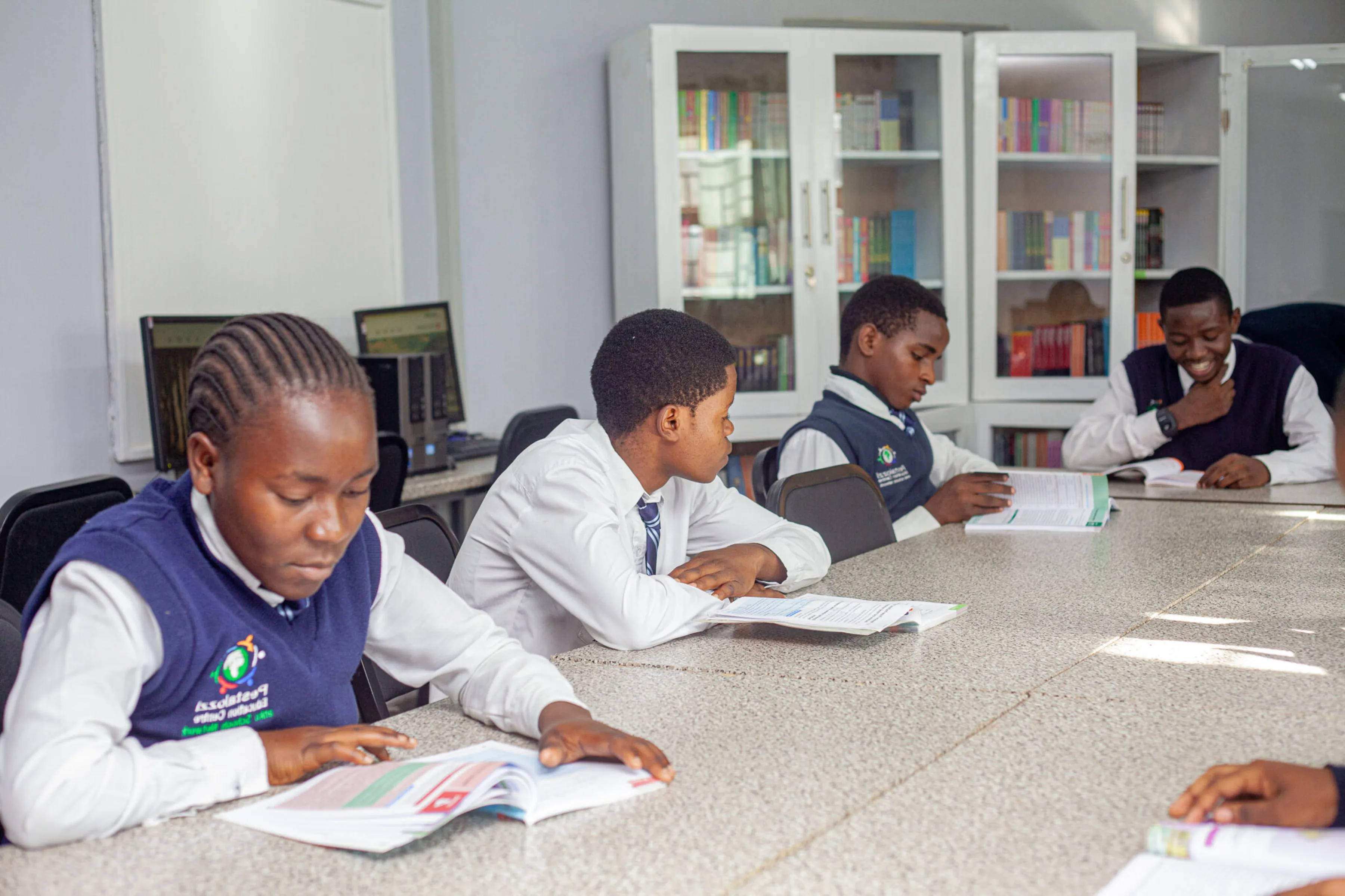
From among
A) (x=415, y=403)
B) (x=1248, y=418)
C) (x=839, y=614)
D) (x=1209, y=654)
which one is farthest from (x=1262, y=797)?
(x=415, y=403)

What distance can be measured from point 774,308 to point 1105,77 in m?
1.48

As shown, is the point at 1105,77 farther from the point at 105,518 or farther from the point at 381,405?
the point at 105,518

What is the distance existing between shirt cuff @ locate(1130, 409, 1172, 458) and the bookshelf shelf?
4.59 feet

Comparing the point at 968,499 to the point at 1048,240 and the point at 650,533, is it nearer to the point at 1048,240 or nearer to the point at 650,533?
the point at 650,533

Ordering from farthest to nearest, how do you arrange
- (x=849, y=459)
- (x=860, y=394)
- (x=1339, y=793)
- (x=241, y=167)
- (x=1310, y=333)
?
(x=1310, y=333) < (x=241, y=167) < (x=860, y=394) < (x=849, y=459) < (x=1339, y=793)

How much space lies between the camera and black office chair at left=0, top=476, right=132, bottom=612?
1896mm

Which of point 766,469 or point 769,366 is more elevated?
point 769,366

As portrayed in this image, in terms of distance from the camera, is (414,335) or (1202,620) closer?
(1202,620)

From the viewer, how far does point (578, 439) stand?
1.73m

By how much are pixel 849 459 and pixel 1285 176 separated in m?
3.42

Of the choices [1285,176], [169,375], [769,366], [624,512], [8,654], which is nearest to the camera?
[8,654]

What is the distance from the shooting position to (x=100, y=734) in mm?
966

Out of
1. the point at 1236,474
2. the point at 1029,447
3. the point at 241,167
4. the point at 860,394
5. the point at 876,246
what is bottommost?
the point at 1029,447

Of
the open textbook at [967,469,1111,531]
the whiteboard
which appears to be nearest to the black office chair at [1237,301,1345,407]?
the open textbook at [967,469,1111,531]
